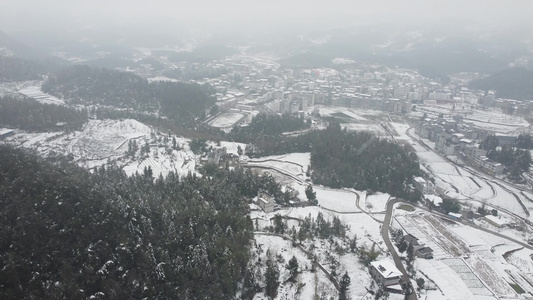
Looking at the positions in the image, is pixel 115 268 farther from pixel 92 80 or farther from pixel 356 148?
pixel 92 80

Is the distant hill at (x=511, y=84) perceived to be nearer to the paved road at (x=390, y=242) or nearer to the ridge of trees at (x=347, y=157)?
the ridge of trees at (x=347, y=157)

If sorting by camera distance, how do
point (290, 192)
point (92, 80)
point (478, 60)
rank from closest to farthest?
point (290, 192), point (92, 80), point (478, 60)

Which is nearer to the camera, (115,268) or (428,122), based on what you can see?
(115,268)

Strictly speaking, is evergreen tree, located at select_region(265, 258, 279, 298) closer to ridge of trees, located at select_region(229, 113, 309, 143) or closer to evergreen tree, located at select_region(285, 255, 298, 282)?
evergreen tree, located at select_region(285, 255, 298, 282)

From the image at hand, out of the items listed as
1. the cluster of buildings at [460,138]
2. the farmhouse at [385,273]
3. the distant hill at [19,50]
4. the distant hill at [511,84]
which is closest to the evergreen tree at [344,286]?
the farmhouse at [385,273]

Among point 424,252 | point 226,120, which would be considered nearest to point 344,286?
point 424,252

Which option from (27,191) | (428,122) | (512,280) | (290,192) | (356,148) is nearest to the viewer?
(27,191)

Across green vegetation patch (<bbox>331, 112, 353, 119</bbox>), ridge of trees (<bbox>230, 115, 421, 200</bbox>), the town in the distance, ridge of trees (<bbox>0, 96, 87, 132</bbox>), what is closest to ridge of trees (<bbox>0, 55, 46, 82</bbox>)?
the town in the distance

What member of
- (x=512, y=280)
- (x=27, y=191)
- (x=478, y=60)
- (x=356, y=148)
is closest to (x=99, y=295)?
(x=27, y=191)
